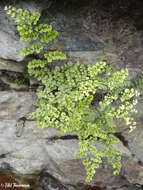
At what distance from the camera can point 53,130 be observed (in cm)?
373

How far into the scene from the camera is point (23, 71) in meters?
3.16

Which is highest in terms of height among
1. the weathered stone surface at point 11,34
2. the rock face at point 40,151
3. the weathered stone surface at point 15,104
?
the weathered stone surface at point 11,34

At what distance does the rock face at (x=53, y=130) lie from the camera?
2652 mm

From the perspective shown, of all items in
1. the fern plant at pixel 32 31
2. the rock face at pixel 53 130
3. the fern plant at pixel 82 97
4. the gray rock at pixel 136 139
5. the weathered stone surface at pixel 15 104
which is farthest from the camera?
the gray rock at pixel 136 139

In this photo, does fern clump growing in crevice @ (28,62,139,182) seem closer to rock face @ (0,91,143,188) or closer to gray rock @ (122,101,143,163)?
rock face @ (0,91,143,188)

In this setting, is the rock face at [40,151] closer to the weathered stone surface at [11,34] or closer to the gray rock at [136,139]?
the gray rock at [136,139]

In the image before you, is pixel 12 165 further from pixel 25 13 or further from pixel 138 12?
pixel 138 12

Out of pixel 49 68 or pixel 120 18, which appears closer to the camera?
pixel 120 18

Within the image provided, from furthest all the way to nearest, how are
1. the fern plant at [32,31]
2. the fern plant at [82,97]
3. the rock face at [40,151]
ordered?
1. the rock face at [40,151]
2. the fern plant at [82,97]
3. the fern plant at [32,31]

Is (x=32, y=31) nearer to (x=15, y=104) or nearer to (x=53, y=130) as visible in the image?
(x=15, y=104)

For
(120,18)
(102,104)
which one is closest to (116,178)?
(102,104)

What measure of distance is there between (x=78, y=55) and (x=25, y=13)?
3.41 ft

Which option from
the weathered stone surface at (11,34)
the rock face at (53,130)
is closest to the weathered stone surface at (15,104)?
the rock face at (53,130)

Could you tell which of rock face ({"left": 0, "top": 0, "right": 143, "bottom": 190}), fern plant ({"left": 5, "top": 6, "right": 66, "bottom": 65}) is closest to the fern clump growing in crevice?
rock face ({"left": 0, "top": 0, "right": 143, "bottom": 190})
